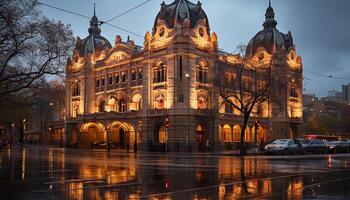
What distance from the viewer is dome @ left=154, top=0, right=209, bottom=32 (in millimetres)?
61219

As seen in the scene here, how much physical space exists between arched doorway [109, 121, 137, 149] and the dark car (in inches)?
1069

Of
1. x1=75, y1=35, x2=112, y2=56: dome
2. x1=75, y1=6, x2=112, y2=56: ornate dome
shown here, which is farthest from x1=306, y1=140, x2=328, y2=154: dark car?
x1=75, y1=35, x2=112, y2=56: dome

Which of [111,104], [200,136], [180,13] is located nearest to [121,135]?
[111,104]

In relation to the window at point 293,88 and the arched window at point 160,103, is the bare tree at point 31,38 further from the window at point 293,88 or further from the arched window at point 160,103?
the window at point 293,88

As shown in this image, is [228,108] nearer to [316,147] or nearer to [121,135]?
[121,135]

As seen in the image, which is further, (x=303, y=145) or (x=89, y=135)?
(x=89, y=135)

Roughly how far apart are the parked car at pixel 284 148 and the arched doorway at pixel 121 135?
26502mm

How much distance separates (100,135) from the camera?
71.9 metres

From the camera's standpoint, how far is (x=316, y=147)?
48219 mm

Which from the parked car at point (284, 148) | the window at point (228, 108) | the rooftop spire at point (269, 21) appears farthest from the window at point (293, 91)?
the parked car at point (284, 148)

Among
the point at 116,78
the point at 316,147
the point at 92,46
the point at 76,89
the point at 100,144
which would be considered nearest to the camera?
the point at 316,147

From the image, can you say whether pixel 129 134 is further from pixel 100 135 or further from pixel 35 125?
pixel 35 125

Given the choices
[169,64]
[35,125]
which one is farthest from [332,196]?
[35,125]

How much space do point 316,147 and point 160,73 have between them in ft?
77.7
